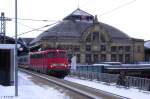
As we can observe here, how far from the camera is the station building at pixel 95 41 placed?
4688 inches

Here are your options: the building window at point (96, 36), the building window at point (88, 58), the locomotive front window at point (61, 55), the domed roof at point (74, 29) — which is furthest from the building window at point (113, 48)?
the locomotive front window at point (61, 55)

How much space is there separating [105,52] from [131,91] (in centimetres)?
9551

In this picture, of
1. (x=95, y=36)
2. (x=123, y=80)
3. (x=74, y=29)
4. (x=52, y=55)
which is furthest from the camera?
(x=95, y=36)

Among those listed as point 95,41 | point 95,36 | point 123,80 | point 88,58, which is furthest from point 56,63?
point 95,36

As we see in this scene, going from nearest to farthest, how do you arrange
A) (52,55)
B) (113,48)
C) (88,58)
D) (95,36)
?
(52,55), (88,58), (95,36), (113,48)

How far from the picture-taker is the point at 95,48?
122812 millimetres

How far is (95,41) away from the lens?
123062 millimetres

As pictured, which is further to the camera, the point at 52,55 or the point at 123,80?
the point at 52,55

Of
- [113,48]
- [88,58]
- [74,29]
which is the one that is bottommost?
[88,58]

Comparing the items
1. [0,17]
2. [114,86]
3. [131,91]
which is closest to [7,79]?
[114,86]

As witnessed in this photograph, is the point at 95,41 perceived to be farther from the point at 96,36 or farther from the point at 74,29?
the point at 74,29

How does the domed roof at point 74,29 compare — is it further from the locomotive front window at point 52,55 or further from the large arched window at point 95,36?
the locomotive front window at point 52,55

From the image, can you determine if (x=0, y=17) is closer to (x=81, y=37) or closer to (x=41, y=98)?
(x=41, y=98)

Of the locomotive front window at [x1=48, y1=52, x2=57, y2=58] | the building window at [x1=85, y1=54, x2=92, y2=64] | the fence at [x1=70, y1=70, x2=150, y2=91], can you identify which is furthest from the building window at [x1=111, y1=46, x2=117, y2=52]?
the fence at [x1=70, y1=70, x2=150, y2=91]
